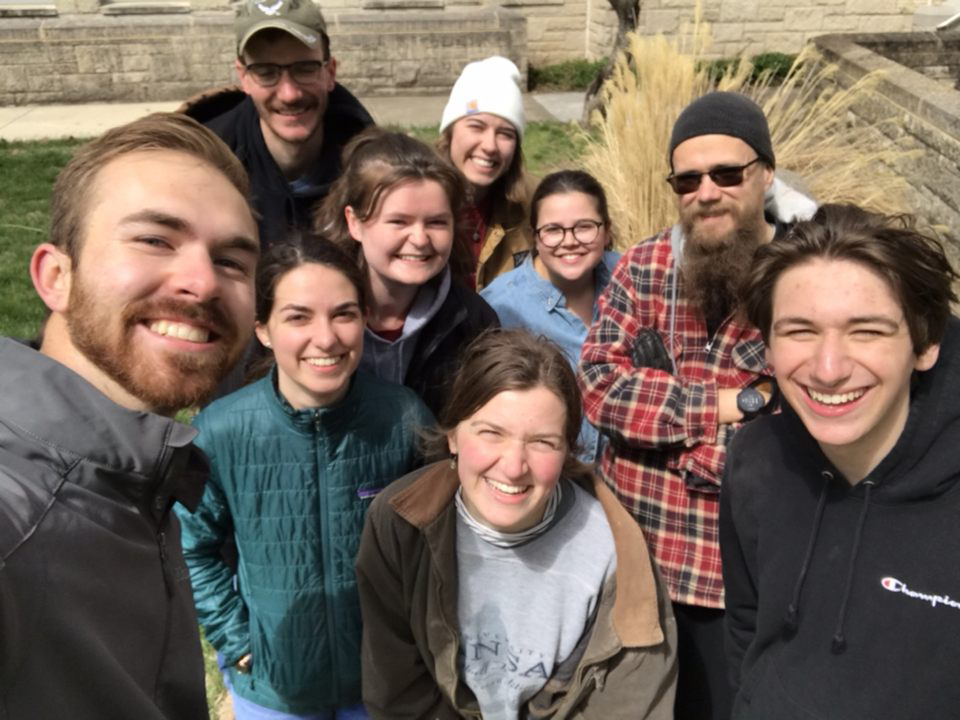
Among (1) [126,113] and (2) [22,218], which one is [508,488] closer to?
(2) [22,218]

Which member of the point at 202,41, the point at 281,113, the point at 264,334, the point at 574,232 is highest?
the point at 202,41

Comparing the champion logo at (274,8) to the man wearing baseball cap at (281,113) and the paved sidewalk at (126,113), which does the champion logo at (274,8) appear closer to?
the man wearing baseball cap at (281,113)

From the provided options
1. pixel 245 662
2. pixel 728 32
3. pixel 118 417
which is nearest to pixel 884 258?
pixel 118 417

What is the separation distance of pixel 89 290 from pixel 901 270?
1482 mm

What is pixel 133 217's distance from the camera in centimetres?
138

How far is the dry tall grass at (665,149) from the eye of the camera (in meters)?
5.46

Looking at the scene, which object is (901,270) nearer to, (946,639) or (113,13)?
(946,639)

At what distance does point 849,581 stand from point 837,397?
1.18 ft

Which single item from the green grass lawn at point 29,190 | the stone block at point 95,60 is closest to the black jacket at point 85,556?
the green grass lawn at point 29,190

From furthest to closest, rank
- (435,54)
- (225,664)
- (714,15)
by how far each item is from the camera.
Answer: (714,15)
(435,54)
(225,664)

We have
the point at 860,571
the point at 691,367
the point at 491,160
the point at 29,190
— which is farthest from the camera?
the point at 29,190

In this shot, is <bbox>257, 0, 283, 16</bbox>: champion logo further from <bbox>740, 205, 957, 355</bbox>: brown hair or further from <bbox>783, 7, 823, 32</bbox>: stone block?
<bbox>783, 7, 823, 32</bbox>: stone block

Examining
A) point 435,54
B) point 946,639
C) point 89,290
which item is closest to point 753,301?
point 946,639

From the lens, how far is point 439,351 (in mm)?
2598
